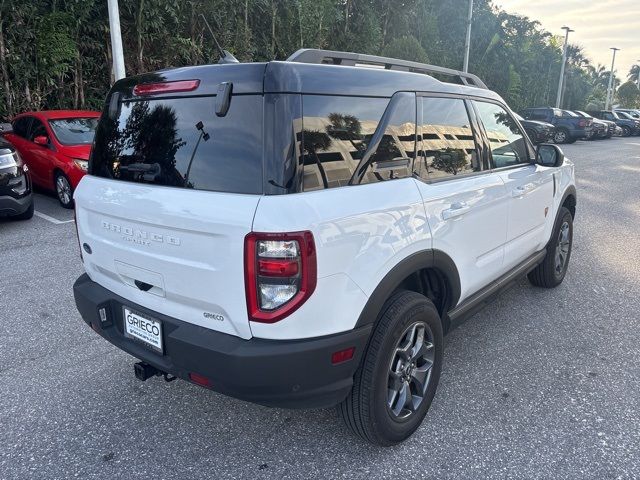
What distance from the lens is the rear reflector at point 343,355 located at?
6.86ft

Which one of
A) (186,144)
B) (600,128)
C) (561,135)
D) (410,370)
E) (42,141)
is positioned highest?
(186,144)

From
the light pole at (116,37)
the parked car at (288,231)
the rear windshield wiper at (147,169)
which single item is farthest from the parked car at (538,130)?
the rear windshield wiper at (147,169)

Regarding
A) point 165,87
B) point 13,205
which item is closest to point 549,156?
point 165,87

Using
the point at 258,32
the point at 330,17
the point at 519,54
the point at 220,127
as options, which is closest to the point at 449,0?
the point at 519,54

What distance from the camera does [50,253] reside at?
566 centimetres

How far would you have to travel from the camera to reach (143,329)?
7.92 ft

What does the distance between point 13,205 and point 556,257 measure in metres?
6.51

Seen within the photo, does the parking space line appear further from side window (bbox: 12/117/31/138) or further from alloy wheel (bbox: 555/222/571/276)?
alloy wheel (bbox: 555/222/571/276)

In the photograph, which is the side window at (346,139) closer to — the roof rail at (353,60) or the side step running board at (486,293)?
the roof rail at (353,60)

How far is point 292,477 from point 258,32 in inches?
666

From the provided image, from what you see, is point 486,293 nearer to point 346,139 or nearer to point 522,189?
point 522,189

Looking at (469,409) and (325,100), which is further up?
(325,100)

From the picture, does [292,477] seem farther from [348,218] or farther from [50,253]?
[50,253]

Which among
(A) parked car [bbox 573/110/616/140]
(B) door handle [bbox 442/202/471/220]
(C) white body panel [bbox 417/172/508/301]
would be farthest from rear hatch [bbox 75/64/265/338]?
(A) parked car [bbox 573/110/616/140]
